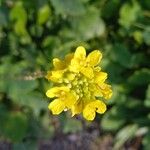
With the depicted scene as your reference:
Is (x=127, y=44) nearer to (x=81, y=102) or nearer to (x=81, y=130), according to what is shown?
(x=81, y=130)

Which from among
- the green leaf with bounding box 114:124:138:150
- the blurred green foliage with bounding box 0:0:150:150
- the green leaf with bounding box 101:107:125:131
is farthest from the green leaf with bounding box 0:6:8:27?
the green leaf with bounding box 114:124:138:150

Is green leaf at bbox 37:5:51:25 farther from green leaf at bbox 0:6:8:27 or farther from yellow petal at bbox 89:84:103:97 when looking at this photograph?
yellow petal at bbox 89:84:103:97

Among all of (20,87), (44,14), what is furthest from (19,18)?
(20,87)

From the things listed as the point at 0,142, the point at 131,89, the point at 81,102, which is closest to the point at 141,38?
the point at 131,89

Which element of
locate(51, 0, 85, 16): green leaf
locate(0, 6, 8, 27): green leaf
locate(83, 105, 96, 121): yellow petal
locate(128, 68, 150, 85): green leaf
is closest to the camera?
locate(83, 105, 96, 121): yellow petal

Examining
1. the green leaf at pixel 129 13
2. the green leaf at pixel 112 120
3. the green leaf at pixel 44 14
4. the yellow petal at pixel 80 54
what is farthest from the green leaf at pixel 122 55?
the yellow petal at pixel 80 54

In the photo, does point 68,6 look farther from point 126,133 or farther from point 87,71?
point 87,71

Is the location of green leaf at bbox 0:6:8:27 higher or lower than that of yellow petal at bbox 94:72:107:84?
lower
